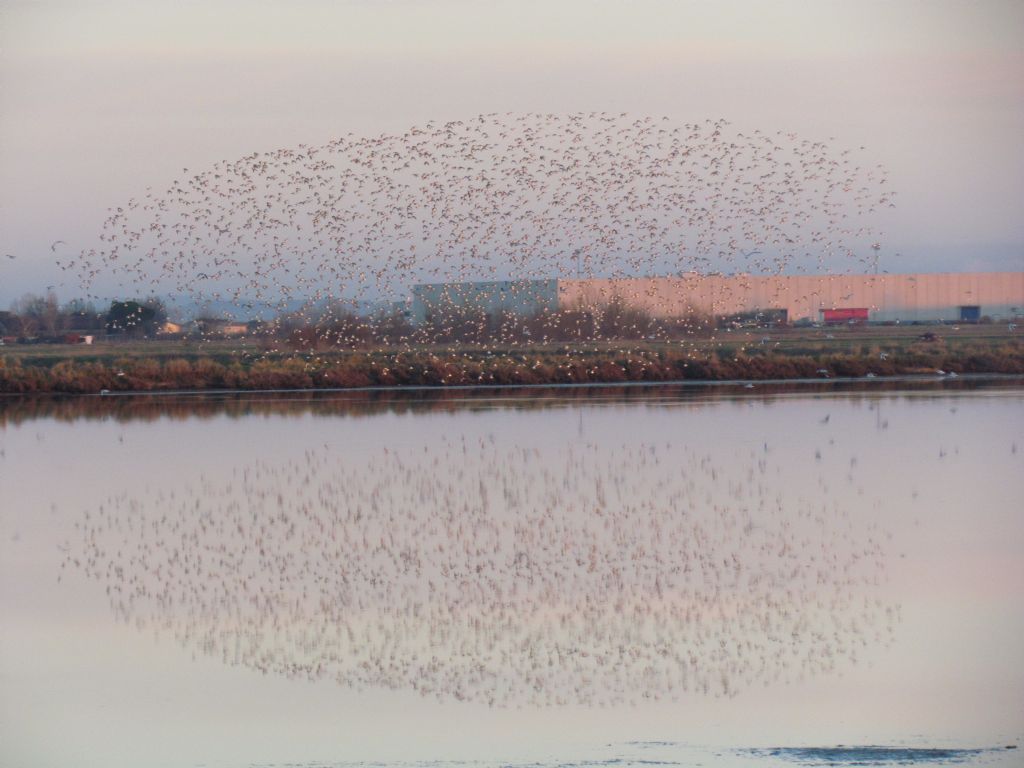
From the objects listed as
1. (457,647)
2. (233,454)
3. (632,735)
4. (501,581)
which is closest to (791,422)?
(233,454)

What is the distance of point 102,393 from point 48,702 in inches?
1156

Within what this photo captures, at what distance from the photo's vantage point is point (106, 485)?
1948 cm

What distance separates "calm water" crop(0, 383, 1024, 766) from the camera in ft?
28.6

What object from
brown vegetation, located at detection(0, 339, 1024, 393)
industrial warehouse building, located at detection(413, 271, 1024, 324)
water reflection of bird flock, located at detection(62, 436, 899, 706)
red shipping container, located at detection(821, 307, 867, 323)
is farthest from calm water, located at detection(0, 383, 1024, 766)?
red shipping container, located at detection(821, 307, 867, 323)

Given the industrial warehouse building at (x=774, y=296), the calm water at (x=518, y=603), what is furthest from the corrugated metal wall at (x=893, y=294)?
the calm water at (x=518, y=603)

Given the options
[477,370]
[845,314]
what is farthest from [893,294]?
[477,370]

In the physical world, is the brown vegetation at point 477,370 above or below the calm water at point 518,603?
above

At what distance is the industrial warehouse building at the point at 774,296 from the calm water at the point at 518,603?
129ft

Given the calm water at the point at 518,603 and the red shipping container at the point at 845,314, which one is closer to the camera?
the calm water at the point at 518,603

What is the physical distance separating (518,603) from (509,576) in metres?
1.05

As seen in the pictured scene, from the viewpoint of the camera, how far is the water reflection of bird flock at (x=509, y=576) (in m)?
10.2

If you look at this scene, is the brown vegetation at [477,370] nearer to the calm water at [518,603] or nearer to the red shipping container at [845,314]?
the calm water at [518,603]

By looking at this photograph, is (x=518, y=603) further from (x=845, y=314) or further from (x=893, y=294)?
(x=845, y=314)

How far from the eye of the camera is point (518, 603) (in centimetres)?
1188
